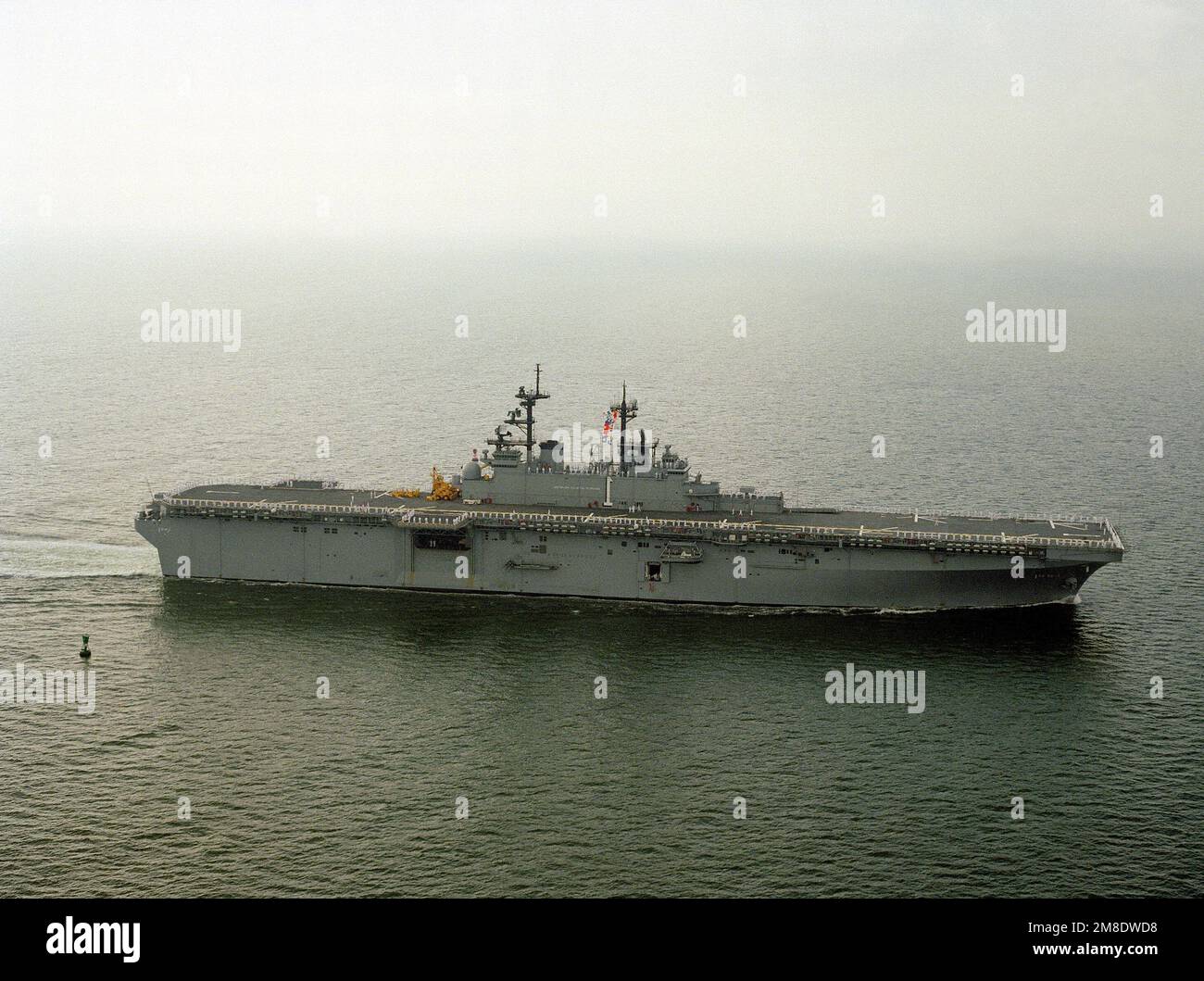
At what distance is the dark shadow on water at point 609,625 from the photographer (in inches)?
1645

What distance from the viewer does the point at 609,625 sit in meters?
44.2

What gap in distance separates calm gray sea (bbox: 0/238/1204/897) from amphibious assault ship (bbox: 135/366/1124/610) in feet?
3.82

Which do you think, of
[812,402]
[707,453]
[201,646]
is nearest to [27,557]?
[201,646]

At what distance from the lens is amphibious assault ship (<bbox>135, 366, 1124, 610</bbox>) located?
148 ft

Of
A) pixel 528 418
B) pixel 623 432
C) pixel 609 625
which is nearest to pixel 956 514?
pixel 623 432

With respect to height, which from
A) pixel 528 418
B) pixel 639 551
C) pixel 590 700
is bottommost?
pixel 590 700

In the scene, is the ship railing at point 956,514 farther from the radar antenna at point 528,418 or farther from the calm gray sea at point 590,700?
the radar antenna at point 528,418

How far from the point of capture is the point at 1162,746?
111ft

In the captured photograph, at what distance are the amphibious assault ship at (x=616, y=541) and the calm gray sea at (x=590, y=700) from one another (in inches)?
45.8

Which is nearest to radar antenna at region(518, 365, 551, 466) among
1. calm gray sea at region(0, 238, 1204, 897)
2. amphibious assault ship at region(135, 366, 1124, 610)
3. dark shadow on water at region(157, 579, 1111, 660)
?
amphibious assault ship at region(135, 366, 1124, 610)

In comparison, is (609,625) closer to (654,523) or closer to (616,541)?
(616,541)

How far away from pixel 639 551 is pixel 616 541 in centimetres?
83

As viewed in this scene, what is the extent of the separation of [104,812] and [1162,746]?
24.0 m

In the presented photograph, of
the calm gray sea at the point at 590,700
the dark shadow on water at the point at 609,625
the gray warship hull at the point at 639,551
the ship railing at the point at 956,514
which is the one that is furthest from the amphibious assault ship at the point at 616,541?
the calm gray sea at the point at 590,700
